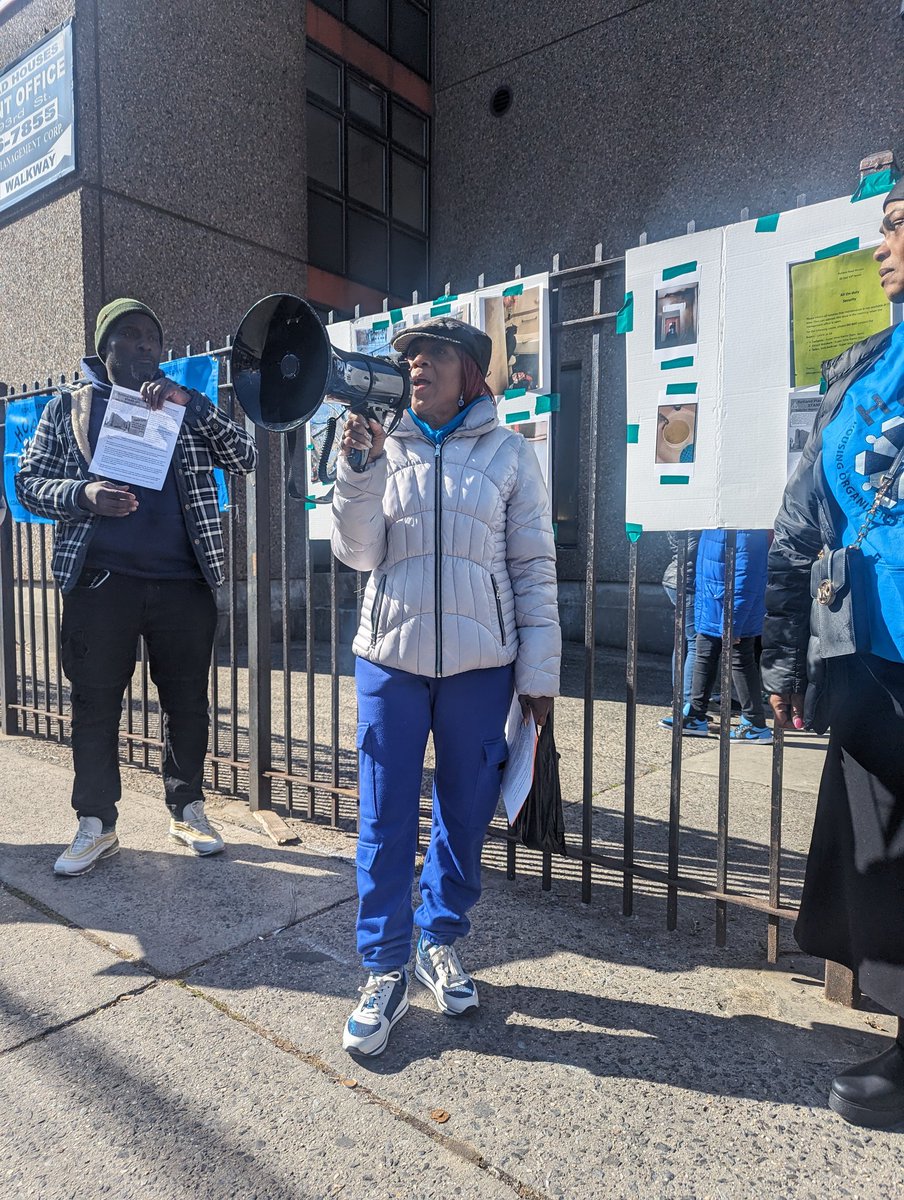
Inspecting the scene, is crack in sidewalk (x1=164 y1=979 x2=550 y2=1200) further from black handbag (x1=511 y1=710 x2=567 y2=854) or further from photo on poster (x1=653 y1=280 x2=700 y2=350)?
photo on poster (x1=653 y1=280 x2=700 y2=350)

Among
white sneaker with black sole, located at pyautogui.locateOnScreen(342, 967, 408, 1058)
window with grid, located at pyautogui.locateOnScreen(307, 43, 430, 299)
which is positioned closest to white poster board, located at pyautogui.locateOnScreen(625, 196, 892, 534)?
white sneaker with black sole, located at pyautogui.locateOnScreen(342, 967, 408, 1058)

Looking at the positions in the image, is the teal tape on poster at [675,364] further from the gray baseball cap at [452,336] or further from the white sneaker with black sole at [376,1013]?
the white sneaker with black sole at [376,1013]

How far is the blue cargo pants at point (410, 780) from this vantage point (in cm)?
223

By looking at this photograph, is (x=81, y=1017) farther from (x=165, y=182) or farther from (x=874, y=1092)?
(x=165, y=182)

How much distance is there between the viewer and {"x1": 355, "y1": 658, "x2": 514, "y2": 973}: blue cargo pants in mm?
2229

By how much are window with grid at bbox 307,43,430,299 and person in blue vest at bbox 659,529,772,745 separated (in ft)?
21.7

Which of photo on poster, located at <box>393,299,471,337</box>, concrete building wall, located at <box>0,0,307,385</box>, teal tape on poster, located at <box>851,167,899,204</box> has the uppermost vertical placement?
concrete building wall, located at <box>0,0,307,385</box>

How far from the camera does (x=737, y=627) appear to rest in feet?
17.1

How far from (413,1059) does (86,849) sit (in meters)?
1.79

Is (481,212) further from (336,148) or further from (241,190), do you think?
(241,190)

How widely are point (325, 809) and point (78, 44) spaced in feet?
23.3

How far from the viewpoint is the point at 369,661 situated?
231cm

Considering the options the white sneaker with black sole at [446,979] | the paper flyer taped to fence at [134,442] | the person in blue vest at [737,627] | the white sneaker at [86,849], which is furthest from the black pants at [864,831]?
the person in blue vest at [737,627]

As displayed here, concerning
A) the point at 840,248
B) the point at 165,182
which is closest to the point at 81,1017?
the point at 840,248
